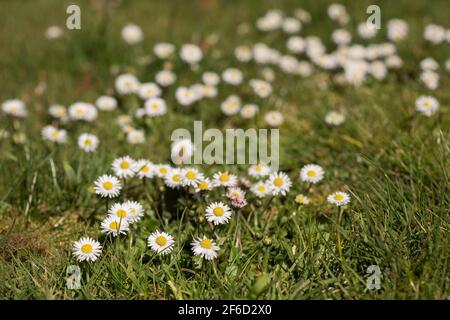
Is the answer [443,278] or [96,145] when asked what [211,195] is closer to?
[96,145]

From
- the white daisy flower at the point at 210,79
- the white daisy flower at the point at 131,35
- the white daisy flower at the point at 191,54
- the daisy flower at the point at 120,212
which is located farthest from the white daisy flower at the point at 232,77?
the daisy flower at the point at 120,212

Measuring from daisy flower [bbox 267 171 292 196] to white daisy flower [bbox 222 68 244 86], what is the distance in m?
1.45

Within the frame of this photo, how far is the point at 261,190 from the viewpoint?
3123mm

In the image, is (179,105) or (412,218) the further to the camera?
(179,105)

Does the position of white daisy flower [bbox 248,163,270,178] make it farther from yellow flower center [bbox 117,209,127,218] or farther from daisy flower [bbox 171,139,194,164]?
yellow flower center [bbox 117,209,127,218]

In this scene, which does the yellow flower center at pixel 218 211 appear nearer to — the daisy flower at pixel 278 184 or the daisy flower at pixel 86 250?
the daisy flower at pixel 278 184

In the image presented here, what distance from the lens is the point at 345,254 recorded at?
8.63 feet

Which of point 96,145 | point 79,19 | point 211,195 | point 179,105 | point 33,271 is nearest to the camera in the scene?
point 33,271

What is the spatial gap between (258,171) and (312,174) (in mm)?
333

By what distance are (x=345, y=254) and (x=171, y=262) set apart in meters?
0.85

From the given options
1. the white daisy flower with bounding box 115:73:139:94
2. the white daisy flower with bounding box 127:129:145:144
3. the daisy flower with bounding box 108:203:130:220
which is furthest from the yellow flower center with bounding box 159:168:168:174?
the white daisy flower with bounding box 115:73:139:94
